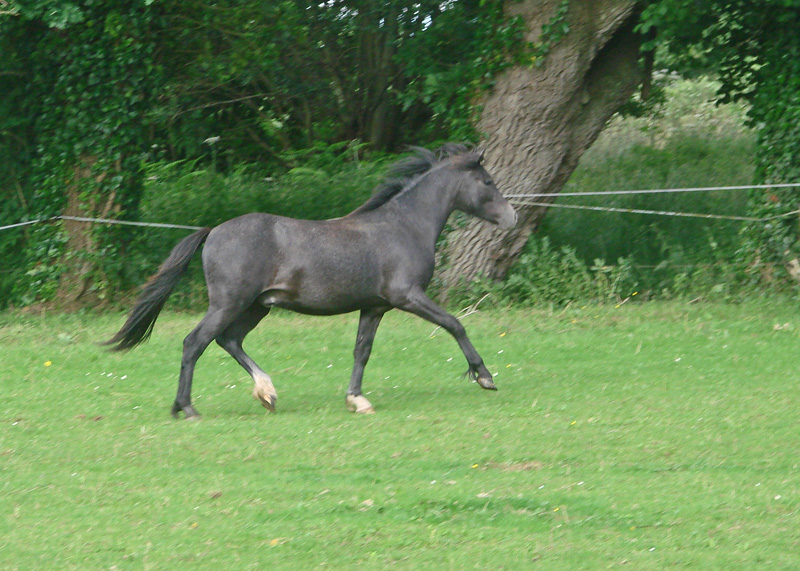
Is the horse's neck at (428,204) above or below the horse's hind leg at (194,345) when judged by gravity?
above

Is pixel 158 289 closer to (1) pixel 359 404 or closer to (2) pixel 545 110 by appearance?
(1) pixel 359 404

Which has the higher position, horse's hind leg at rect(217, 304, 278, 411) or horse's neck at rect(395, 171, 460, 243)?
horse's neck at rect(395, 171, 460, 243)

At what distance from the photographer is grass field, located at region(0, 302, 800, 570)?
16.2 ft

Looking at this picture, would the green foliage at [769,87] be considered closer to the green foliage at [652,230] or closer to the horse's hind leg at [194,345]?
the green foliage at [652,230]

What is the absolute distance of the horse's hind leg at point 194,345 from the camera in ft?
25.7

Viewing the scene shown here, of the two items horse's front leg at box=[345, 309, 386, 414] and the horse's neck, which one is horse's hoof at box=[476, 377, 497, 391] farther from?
the horse's neck

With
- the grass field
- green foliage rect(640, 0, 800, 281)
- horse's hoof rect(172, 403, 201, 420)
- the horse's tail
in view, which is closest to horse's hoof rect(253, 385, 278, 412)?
the grass field

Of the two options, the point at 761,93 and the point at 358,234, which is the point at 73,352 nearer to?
the point at 358,234

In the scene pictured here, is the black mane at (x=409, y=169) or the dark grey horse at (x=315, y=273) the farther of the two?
the black mane at (x=409, y=169)

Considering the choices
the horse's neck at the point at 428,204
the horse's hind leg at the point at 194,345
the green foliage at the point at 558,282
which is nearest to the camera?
the horse's hind leg at the point at 194,345

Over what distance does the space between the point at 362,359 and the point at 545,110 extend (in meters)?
6.51

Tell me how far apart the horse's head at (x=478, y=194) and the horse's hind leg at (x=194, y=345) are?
7.18 ft

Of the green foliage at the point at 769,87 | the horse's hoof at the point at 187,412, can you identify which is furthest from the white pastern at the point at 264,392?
the green foliage at the point at 769,87

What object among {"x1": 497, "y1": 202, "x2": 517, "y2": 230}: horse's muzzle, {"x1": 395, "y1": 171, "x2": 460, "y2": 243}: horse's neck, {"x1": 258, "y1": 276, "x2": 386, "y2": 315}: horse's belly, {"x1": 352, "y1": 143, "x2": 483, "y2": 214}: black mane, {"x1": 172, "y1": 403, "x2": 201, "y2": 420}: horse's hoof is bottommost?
{"x1": 172, "y1": 403, "x2": 201, "y2": 420}: horse's hoof
